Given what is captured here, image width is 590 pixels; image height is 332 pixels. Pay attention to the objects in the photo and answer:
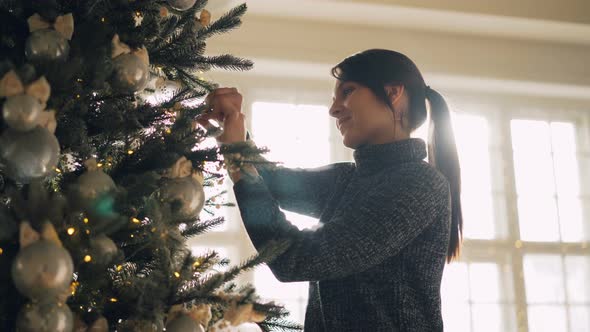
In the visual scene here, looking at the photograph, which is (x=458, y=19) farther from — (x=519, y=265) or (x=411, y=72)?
(x=411, y=72)

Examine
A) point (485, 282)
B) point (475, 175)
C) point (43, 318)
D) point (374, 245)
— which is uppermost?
point (475, 175)

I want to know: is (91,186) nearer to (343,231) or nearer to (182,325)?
(182,325)

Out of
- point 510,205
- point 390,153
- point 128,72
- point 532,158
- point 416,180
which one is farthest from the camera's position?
point 532,158

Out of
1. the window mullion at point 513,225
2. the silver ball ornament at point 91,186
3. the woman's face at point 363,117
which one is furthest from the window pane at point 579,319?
the silver ball ornament at point 91,186

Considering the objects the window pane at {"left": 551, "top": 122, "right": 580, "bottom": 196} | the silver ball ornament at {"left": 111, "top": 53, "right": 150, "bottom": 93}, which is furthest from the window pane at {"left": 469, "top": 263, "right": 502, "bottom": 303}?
the silver ball ornament at {"left": 111, "top": 53, "right": 150, "bottom": 93}

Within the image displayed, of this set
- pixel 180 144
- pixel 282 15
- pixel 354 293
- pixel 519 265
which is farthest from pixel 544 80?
pixel 180 144

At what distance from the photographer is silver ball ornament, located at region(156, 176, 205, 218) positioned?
1.05 meters

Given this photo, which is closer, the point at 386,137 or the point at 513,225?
the point at 386,137

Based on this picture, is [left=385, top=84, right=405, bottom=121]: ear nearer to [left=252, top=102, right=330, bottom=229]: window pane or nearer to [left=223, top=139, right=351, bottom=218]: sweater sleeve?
[left=223, top=139, right=351, bottom=218]: sweater sleeve

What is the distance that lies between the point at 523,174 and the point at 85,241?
398cm

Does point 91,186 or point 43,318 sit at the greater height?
point 91,186

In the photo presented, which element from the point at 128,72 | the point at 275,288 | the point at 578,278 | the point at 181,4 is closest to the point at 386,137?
the point at 181,4

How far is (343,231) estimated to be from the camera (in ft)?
4.19

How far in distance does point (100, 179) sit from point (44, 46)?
7.5 inches
